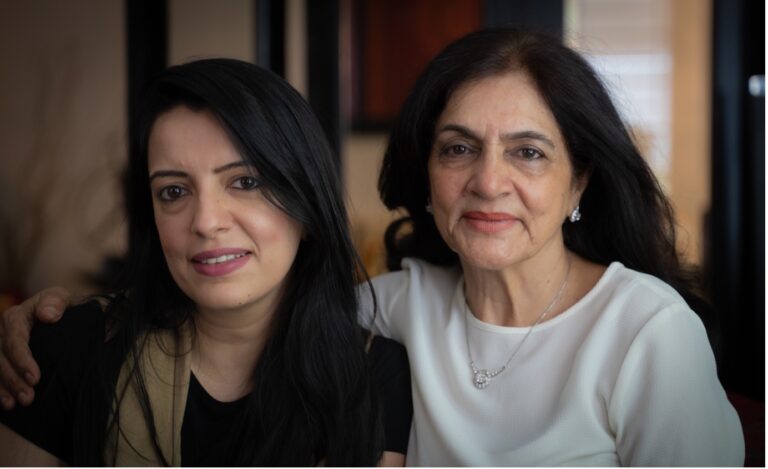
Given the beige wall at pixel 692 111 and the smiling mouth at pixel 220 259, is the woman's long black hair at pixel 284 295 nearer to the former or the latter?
the smiling mouth at pixel 220 259

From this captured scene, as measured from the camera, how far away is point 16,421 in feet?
5.53

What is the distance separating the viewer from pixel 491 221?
1649 millimetres

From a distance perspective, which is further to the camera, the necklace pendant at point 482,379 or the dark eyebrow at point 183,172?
the necklace pendant at point 482,379

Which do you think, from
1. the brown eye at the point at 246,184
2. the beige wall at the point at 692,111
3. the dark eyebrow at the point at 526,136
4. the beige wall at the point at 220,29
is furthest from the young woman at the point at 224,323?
the beige wall at the point at 692,111

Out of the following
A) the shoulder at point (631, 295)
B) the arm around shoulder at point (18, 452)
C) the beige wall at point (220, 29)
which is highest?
the beige wall at point (220, 29)

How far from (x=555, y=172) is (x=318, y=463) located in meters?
0.75

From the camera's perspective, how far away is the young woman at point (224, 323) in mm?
1585

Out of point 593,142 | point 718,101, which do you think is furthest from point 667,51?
point 593,142

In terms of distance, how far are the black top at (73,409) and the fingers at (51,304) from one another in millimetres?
25

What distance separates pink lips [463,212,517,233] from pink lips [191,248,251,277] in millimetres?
459

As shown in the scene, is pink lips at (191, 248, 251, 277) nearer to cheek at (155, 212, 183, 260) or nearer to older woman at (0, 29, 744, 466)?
cheek at (155, 212, 183, 260)

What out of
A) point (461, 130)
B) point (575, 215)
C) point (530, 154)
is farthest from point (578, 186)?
Answer: point (461, 130)

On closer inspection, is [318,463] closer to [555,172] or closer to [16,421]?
[16,421]

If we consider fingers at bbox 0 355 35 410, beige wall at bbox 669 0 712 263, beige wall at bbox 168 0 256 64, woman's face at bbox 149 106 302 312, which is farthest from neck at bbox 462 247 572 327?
beige wall at bbox 168 0 256 64
